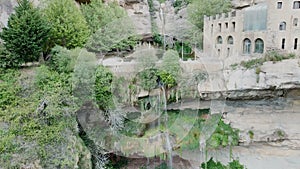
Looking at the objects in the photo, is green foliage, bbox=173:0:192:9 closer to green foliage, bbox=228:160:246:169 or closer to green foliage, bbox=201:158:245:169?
green foliage, bbox=201:158:245:169

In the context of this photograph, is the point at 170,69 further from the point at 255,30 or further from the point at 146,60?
the point at 255,30

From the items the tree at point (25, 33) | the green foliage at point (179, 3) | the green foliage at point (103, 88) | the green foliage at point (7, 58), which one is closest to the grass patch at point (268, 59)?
the green foliage at point (103, 88)

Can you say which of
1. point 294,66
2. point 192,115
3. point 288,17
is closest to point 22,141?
point 192,115

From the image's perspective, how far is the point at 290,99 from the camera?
13.7 m

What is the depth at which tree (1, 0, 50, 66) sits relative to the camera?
35.9 ft

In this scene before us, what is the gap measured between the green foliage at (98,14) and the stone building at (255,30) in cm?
476

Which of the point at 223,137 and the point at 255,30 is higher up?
the point at 255,30

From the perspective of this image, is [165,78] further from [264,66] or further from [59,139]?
[59,139]

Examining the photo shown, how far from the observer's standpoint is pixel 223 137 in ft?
45.0

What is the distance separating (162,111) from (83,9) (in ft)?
21.8

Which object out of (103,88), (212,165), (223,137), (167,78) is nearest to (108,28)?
(103,88)

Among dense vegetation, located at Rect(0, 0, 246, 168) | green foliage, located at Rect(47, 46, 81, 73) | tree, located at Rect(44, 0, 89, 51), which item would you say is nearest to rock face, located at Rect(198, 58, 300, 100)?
dense vegetation, located at Rect(0, 0, 246, 168)

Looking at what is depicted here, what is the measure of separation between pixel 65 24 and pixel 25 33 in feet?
6.30

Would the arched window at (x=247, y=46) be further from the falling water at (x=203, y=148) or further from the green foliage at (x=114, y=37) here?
the green foliage at (x=114, y=37)
